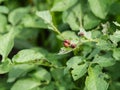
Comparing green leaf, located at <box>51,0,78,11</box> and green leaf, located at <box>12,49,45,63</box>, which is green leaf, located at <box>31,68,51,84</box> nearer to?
green leaf, located at <box>12,49,45,63</box>

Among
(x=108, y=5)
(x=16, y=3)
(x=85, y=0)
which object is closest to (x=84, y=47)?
(x=108, y=5)

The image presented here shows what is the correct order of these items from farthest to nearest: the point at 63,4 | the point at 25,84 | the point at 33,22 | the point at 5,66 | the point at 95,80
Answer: the point at 33,22 < the point at 63,4 < the point at 25,84 < the point at 5,66 < the point at 95,80

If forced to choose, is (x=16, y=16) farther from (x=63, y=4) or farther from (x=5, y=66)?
(x=5, y=66)

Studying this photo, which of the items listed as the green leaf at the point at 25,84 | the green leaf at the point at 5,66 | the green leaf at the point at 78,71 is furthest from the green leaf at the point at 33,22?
the green leaf at the point at 78,71

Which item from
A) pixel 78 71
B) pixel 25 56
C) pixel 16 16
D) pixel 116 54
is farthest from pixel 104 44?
pixel 16 16

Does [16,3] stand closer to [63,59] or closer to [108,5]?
[63,59]
